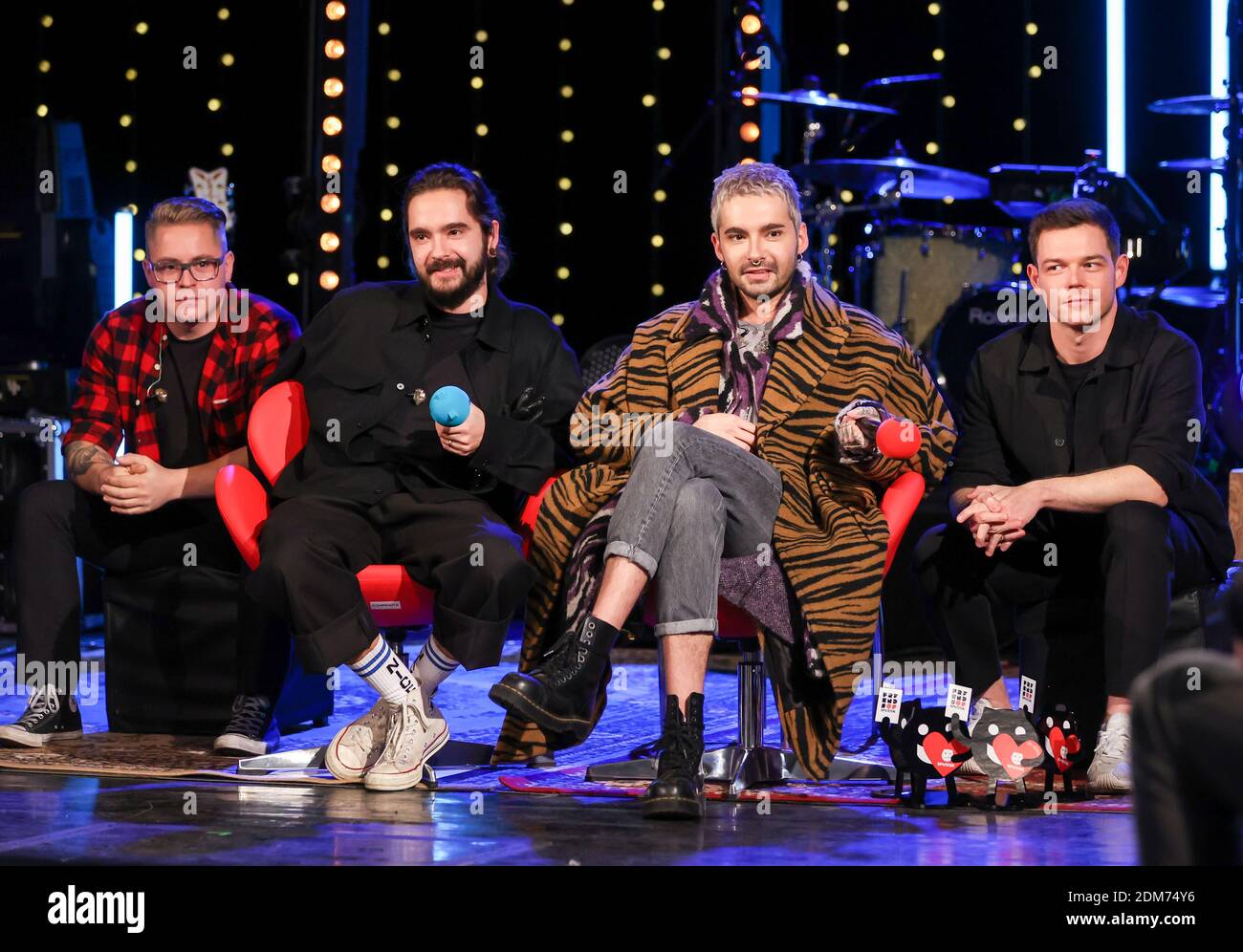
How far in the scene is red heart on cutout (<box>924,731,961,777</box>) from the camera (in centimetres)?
285

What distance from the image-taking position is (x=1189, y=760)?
1285mm

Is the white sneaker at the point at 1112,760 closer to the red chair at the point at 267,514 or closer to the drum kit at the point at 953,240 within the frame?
the red chair at the point at 267,514

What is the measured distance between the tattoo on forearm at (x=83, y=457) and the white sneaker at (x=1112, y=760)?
2.24 metres

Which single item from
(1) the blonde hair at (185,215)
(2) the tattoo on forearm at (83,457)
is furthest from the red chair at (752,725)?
(1) the blonde hair at (185,215)

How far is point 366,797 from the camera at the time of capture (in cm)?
302

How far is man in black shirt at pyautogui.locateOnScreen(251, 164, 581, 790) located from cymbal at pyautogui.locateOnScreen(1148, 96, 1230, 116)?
3063mm

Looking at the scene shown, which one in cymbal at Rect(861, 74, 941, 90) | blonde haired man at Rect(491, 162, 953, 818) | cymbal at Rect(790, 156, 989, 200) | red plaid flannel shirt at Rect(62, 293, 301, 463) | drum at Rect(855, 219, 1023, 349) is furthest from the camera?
drum at Rect(855, 219, 1023, 349)

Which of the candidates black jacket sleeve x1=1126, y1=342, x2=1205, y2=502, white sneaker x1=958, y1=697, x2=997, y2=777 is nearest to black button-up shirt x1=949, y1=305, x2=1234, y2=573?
black jacket sleeve x1=1126, y1=342, x2=1205, y2=502

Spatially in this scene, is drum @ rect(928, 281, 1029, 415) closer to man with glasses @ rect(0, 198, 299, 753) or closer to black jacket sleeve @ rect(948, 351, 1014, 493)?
black jacket sleeve @ rect(948, 351, 1014, 493)

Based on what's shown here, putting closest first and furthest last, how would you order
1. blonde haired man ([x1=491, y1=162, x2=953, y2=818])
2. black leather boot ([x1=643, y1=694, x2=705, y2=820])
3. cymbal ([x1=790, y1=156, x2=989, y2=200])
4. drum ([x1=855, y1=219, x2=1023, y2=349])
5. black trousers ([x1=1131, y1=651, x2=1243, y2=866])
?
black trousers ([x1=1131, y1=651, x2=1243, y2=866]), black leather boot ([x1=643, y1=694, x2=705, y2=820]), blonde haired man ([x1=491, y1=162, x2=953, y2=818]), cymbal ([x1=790, y1=156, x2=989, y2=200]), drum ([x1=855, y1=219, x2=1023, y2=349])

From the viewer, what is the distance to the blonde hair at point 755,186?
3381 mm
